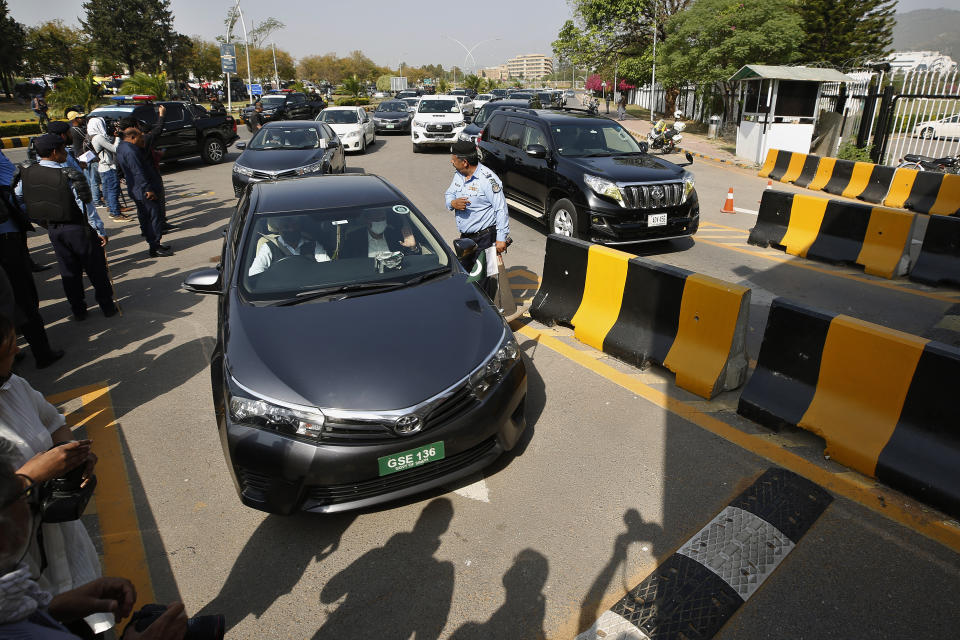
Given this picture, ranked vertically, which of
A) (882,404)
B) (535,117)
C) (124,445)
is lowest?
(124,445)

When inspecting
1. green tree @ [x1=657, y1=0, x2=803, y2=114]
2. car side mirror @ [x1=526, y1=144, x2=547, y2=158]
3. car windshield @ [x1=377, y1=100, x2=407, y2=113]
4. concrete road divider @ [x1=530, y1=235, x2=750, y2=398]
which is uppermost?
green tree @ [x1=657, y1=0, x2=803, y2=114]

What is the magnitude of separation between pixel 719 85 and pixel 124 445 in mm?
27935

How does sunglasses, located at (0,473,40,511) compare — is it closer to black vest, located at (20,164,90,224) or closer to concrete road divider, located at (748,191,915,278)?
black vest, located at (20,164,90,224)

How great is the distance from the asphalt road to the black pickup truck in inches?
492

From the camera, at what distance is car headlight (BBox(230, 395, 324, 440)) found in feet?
9.94

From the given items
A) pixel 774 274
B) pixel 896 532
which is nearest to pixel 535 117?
pixel 774 274

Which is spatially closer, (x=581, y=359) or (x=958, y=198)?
(x=581, y=359)

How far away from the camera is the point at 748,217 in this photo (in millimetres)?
11203

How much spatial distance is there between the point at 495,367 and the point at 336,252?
1.65 meters

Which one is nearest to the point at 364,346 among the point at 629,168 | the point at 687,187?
the point at 629,168

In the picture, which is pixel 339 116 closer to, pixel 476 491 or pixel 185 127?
pixel 185 127

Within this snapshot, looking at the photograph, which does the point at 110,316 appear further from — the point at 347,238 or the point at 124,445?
the point at 347,238

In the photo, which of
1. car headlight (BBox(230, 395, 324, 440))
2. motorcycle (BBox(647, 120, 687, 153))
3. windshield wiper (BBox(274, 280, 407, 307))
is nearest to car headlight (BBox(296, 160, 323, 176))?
windshield wiper (BBox(274, 280, 407, 307))

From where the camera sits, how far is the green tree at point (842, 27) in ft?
113
